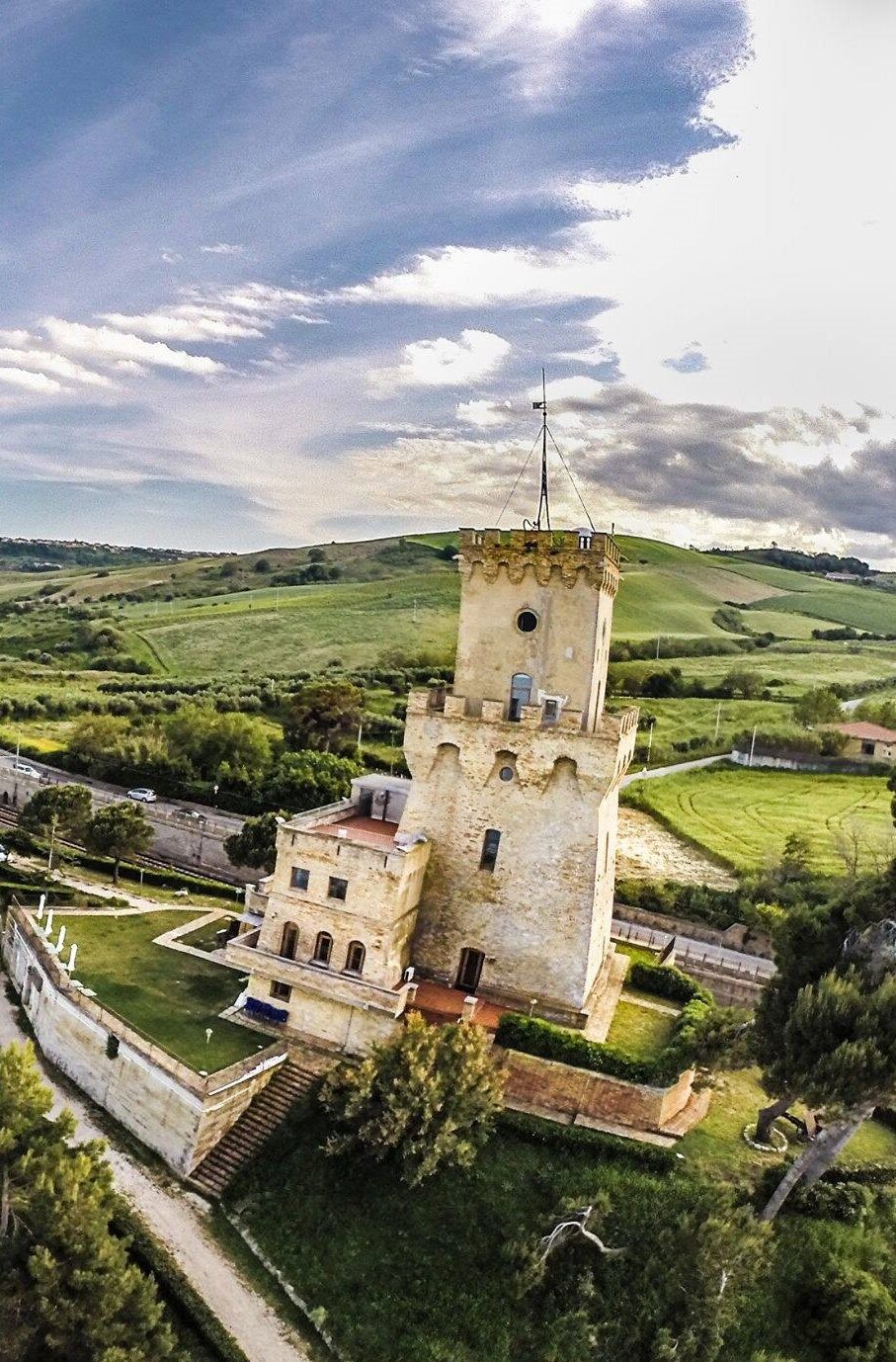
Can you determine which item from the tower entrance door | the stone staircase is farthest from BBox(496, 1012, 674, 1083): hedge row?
the stone staircase

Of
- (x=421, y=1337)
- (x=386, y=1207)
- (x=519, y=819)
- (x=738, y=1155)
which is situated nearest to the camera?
(x=421, y=1337)

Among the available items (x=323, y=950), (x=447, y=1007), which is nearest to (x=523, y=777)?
(x=447, y=1007)

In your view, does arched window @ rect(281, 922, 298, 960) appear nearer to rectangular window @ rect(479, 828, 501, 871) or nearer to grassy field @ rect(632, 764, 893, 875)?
rectangular window @ rect(479, 828, 501, 871)

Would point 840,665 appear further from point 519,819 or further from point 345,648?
point 519,819

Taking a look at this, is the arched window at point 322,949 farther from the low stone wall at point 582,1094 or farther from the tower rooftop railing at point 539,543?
the tower rooftop railing at point 539,543

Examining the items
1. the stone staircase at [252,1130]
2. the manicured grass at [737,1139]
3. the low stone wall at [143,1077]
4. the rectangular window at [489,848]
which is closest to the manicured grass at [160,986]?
the low stone wall at [143,1077]

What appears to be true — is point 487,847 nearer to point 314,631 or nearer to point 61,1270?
point 61,1270

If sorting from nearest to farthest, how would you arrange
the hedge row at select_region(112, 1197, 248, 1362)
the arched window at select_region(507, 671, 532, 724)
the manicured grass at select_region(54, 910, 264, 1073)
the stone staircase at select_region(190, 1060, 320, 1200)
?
the hedge row at select_region(112, 1197, 248, 1362) < the stone staircase at select_region(190, 1060, 320, 1200) < the manicured grass at select_region(54, 910, 264, 1073) < the arched window at select_region(507, 671, 532, 724)

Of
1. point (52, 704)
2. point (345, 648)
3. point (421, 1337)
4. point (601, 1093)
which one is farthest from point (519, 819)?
point (345, 648)
